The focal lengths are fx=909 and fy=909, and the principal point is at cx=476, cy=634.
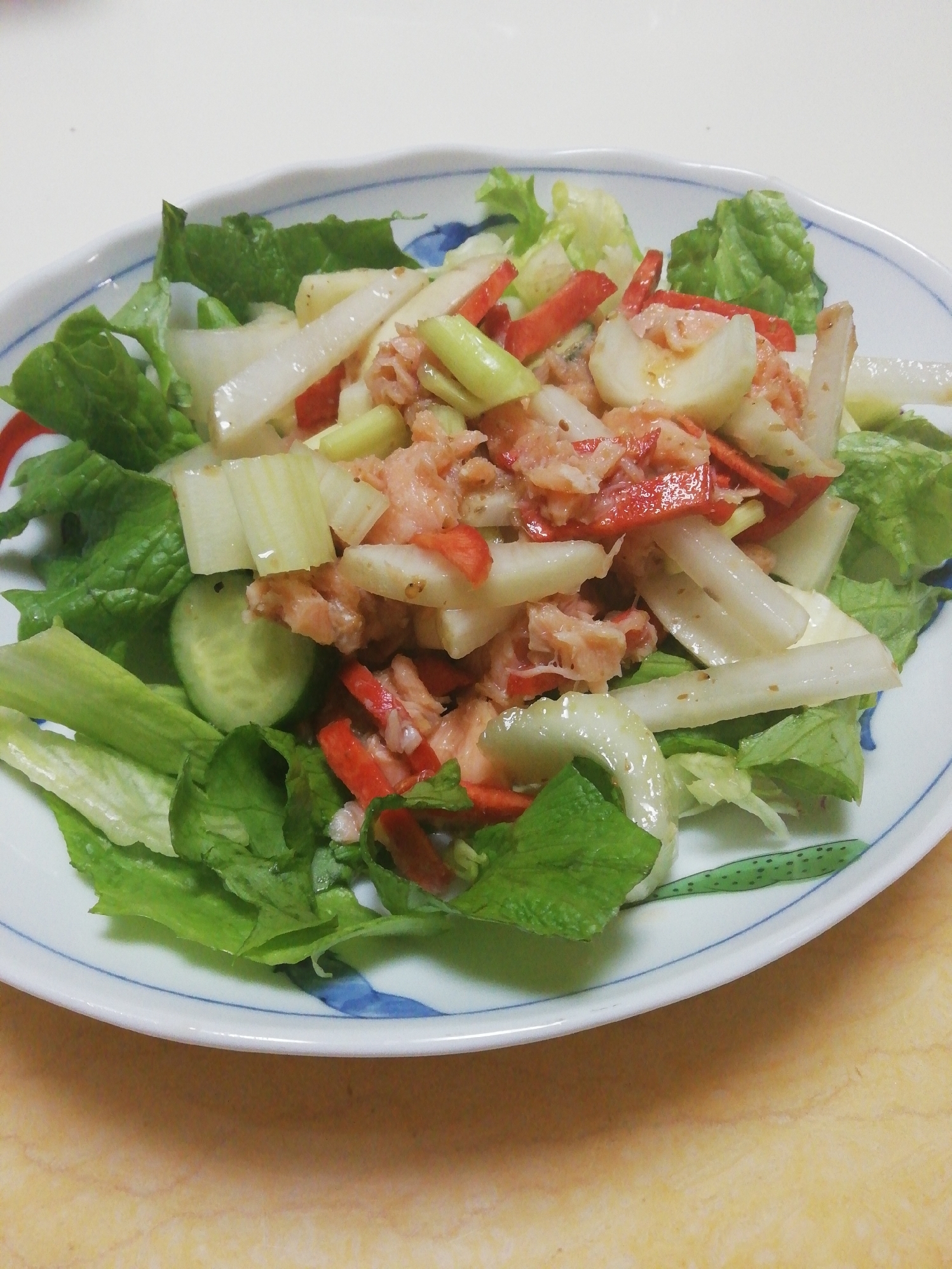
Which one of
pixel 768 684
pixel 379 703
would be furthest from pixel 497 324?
pixel 768 684

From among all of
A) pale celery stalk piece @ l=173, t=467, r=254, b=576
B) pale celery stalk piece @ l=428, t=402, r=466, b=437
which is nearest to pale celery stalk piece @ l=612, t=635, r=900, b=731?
pale celery stalk piece @ l=428, t=402, r=466, b=437

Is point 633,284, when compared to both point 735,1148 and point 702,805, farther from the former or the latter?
point 735,1148

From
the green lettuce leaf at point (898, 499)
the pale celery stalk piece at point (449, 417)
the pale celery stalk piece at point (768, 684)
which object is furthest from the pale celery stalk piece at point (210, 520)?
the green lettuce leaf at point (898, 499)

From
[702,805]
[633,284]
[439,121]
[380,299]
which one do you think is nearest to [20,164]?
[439,121]

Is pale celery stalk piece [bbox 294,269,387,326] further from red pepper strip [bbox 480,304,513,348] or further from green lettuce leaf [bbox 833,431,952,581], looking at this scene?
green lettuce leaf [bbox 833,431,952,581]

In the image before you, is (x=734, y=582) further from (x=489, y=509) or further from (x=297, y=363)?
(x=297, y=363)

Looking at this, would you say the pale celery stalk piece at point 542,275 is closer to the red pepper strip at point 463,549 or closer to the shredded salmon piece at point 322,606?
the red pepper strip at point 463,549
